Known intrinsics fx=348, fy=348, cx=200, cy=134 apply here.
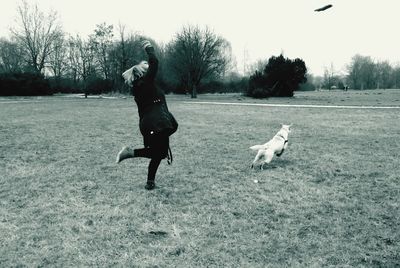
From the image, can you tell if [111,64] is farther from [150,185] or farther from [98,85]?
[150,185]

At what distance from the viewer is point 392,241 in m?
3.19

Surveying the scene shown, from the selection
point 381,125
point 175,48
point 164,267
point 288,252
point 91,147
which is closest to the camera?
point 164,267

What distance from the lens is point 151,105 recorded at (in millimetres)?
4352

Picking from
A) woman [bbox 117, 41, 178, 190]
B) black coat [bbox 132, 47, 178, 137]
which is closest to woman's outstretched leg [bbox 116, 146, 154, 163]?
woman [bbox 117, 41, 178, 190]

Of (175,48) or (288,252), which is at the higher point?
(175,48)

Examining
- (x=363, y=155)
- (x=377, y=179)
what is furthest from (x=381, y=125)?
(x=377, y=179)

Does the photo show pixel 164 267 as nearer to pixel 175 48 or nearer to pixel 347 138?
pixel 347 138

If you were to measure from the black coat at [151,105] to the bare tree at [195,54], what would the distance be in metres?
36.3

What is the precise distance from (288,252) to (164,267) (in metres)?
1.07

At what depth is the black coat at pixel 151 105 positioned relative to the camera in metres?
4.25

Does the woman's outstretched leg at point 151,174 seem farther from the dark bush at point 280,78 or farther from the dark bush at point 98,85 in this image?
the dark bush at point 98,85

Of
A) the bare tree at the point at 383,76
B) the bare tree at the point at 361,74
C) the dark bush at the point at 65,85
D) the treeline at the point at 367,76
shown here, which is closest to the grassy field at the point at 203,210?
the dark bush at the point at 65,85

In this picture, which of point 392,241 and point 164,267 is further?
point 392,241

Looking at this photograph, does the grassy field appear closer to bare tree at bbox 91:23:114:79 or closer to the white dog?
the white dog
